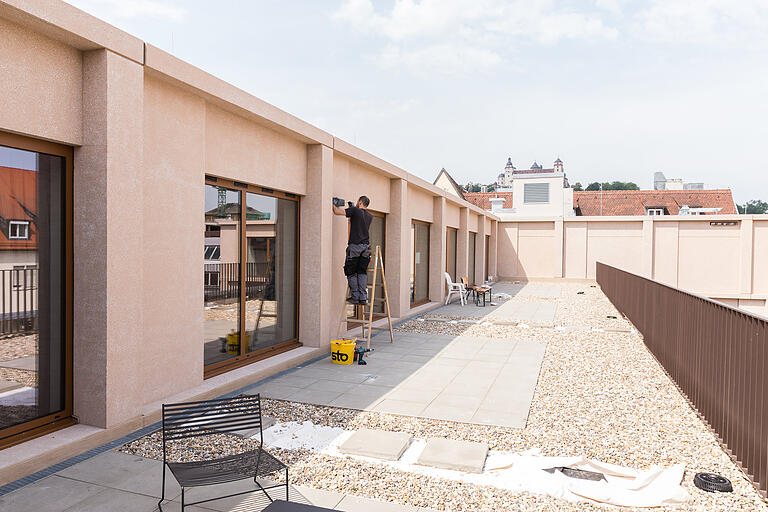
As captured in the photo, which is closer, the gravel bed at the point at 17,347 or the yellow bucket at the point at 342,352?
the gravel bed at the point at 17,347

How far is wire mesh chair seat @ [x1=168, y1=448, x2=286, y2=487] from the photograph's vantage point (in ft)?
9.14

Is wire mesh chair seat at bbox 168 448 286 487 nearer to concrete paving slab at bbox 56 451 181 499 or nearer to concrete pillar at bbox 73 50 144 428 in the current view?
concrete paving slab at bbox 56 451 181 499

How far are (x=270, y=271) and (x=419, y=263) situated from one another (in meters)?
7.13

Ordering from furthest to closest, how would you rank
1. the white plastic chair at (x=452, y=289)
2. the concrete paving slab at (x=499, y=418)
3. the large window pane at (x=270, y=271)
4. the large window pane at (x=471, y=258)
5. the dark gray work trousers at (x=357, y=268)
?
the large window pane at (x=471, y=258)
the white plastic chair at (x=452, y=289)
the dark gray work trousers at (x=357, y=268)
the large window pane at (x=270, y=271)
the concrete paving slab at (x=499, y=418)

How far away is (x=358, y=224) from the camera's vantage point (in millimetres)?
7859

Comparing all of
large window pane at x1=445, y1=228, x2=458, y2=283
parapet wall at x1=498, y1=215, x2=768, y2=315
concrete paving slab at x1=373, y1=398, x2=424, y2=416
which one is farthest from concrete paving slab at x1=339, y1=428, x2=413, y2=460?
parapet wall at x1=498, y1=215, x2=768, y2=315

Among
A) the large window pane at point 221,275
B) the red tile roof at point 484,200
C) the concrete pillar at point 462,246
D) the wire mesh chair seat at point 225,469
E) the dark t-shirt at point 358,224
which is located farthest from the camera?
the red tile roof at point 484,200

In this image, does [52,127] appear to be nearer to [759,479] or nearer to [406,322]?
[759,479]

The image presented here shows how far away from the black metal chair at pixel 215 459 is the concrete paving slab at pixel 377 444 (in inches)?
32.3

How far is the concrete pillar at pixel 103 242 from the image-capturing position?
4016 millimetres

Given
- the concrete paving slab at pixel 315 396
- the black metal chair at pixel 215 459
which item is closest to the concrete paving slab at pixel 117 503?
the black metal chair at pixel 215 459

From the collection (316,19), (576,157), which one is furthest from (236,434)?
(576,157)

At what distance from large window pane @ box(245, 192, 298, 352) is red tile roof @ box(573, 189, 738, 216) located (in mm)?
32795

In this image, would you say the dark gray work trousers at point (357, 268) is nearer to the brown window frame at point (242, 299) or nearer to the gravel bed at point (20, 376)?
the brown window frame at point (242, 299)
